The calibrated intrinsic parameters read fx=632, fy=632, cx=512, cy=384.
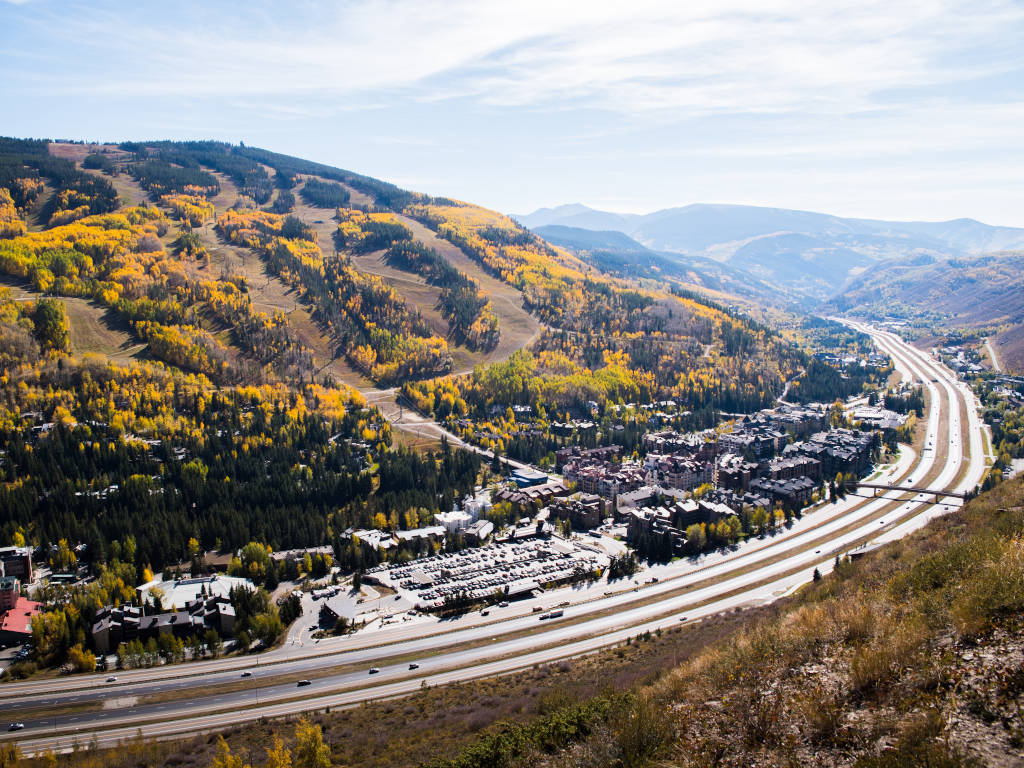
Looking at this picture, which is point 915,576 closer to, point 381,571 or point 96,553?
point 381,571

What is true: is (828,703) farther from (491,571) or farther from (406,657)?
(491,571)

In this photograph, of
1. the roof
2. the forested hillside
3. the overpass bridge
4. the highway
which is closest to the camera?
the highway

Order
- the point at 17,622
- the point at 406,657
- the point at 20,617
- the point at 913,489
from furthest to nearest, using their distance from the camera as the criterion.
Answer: the point at 913,489 → the point at 20,617 → the point at 17,622 → the point at 406,657

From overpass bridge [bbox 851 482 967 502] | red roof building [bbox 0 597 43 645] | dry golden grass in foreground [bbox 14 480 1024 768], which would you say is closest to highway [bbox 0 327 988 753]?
dry golden grass in foreground [bbox 14 480 1024 768]

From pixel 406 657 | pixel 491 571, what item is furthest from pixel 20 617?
pixel 491 571

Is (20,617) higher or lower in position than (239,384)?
lower

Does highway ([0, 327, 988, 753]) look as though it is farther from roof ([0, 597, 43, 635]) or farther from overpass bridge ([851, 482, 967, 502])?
overpass bridge ([851, 482, 967, 502])
